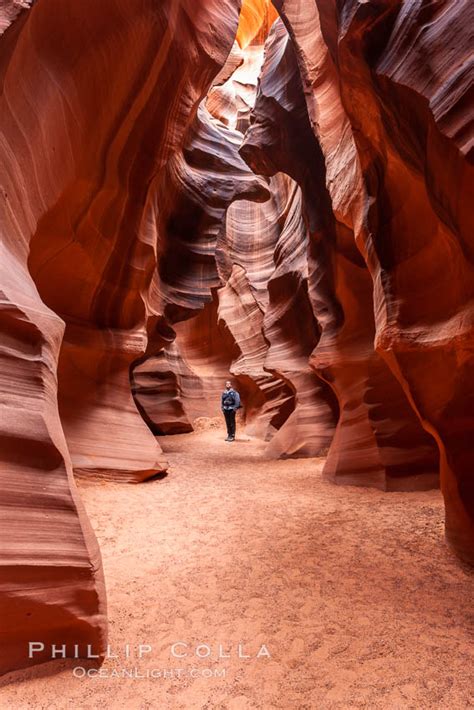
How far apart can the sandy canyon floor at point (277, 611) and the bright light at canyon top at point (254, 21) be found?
2738 cm

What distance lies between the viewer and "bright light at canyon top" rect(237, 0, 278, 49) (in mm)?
23516

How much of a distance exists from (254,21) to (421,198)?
26.6 meters

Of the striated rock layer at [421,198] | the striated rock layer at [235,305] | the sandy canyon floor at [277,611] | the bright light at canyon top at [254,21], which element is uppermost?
the bright light at canyon top at [254,21]

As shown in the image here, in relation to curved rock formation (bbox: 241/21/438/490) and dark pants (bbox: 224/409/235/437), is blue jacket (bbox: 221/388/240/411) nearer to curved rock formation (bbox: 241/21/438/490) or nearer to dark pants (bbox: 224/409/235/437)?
dark pants (bbox: 224/409/235/437)

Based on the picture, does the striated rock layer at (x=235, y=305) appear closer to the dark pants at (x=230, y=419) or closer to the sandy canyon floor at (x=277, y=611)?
the dark pants at (x=230, y=419)

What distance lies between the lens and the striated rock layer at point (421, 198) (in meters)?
3.07

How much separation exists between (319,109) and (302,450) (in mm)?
6722

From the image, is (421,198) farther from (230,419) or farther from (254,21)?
(254,21)

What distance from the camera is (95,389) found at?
737 centimetres

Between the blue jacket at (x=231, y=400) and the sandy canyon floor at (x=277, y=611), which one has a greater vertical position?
the blue jacket at (x=231, y=400)

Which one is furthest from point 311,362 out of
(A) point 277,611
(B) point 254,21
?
(B) point 254,21

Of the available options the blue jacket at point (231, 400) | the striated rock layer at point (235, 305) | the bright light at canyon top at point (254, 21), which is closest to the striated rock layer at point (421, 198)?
the striated rock layer at point (235, 305)

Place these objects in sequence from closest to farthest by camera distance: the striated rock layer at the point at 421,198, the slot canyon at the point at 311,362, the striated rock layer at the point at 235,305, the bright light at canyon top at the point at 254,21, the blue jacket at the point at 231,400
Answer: the slot canyon at the point at 311,362
the striated rock layer at the point at 421,198
the striated rock layer at the point at 235,305
the blue jacket at the point at 231,400
the bright light at canyon top at the point at 254,21

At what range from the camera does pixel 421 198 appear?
4211 mm
